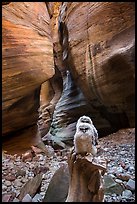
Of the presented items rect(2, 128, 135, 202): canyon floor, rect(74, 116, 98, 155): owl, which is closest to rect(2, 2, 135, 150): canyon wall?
rect(2, 128, 135, 202): canyon floor

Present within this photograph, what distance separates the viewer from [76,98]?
915cm

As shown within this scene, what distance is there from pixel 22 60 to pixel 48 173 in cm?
204

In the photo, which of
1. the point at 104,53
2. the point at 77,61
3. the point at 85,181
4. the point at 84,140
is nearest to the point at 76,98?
the point at 77,61

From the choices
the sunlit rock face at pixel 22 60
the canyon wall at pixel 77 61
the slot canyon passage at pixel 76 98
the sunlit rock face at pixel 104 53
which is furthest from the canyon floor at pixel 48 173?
the sunlit rock face at pixel 104 53

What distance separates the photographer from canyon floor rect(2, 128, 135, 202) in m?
3.49

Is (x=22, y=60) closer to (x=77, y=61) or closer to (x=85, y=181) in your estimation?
(x=77, y=61)

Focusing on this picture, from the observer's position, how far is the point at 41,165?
4973 mm

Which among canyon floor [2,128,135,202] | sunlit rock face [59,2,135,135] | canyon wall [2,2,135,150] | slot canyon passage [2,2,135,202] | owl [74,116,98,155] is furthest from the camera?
sunlit rock face [59,2,135,135]

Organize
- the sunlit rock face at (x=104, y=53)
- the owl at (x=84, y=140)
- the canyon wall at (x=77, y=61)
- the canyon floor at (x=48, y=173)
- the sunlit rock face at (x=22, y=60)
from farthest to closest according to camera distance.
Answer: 1. the sunlit rock face at (x=104, y=53)
2. the canyon wall at (x=77, y=61)
3. the sunlit rock face at (x=22, y=60)
4. the canyon floor at (x=48, y=173)
5. the owl at (x=84, y=140)

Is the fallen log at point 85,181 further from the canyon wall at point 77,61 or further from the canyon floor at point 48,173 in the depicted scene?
the canyon wall at point 77,61

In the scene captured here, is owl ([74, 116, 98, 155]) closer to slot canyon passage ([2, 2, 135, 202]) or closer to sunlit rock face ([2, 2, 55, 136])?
slot canyon passage ([2, 2, 135, 202])

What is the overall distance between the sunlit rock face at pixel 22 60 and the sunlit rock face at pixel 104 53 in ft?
4.19

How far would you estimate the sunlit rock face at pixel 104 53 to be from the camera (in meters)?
6.24

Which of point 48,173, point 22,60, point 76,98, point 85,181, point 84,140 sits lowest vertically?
point 48,173
